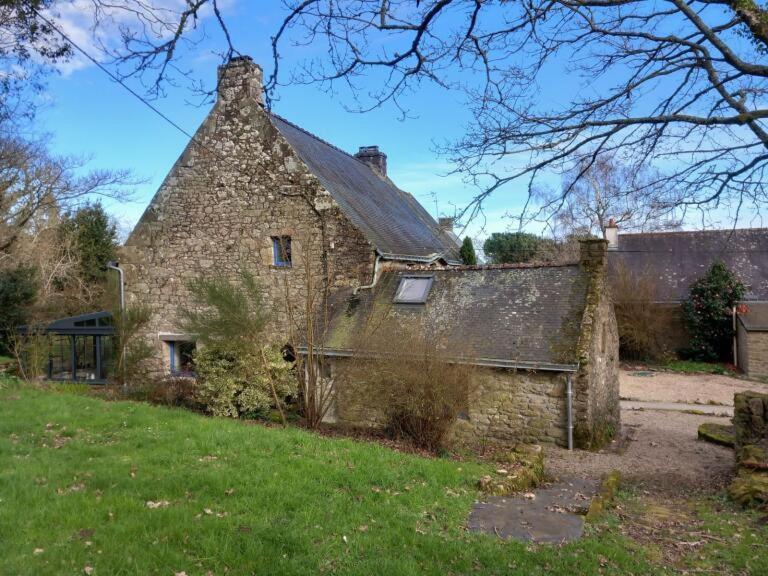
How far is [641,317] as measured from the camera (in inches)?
1049

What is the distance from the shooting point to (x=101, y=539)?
4.68m

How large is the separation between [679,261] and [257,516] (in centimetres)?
2926

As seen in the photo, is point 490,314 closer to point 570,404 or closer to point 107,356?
point 570,404

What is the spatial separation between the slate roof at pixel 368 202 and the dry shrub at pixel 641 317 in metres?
10.6

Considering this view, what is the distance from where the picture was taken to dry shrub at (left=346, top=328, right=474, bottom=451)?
10.0 m

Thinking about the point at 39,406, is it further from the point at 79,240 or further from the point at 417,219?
the point at 79,240

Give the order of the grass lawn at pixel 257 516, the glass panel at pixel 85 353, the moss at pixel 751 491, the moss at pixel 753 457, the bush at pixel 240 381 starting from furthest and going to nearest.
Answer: the glass panel at pixel 85 353, the bush at pixel 240 381, the moss at pixel 753 457, the moss at pixel 751 491, the grass lawn at pixel 257 516

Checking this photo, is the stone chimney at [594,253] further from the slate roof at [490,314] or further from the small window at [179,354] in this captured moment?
the small window at [179,354]

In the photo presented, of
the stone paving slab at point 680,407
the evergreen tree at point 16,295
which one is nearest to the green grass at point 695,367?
the stone paving slab at point 680,407

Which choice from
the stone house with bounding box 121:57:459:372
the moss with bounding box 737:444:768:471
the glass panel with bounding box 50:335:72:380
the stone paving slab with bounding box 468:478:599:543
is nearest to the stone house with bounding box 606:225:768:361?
the stone house with bounding box 121:57:459:372

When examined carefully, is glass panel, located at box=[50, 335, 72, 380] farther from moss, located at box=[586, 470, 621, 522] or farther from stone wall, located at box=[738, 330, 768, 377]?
stone wall, located at box=[738, 330, 768, 377]

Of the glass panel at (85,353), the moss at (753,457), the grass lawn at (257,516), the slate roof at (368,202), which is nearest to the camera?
the grass lawn at (257,516)

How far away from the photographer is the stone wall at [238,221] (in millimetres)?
14820

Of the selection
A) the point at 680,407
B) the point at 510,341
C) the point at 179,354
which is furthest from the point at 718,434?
the point at 179,354
